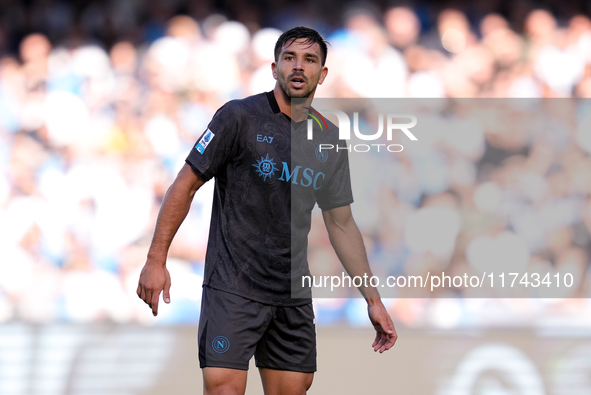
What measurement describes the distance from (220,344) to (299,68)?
3.62 ft

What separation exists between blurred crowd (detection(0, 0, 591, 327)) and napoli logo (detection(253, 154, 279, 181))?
6.40ft

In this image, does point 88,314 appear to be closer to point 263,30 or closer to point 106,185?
point 106,185

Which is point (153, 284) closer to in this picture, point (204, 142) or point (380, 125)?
point (204, 142)

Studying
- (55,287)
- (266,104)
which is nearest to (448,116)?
(266,104)

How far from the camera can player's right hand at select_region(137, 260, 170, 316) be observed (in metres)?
2.20

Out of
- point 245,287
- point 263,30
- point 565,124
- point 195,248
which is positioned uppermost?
point 263,30

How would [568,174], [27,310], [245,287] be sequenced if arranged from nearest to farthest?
[245,287] < [27,310] < [568,174]

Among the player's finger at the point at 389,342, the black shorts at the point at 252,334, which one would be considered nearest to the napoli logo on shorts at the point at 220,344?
the black shorts at the point at 252,334

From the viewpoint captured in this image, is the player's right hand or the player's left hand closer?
the player's right hand

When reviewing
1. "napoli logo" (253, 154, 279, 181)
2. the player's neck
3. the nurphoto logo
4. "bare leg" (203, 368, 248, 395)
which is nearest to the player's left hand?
"bare leg" (203, 368, 248, 395)

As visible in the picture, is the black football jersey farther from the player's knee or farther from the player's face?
the player's knee

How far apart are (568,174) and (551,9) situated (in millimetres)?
1208

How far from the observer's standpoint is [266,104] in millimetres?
2477

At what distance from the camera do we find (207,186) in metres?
4.33
